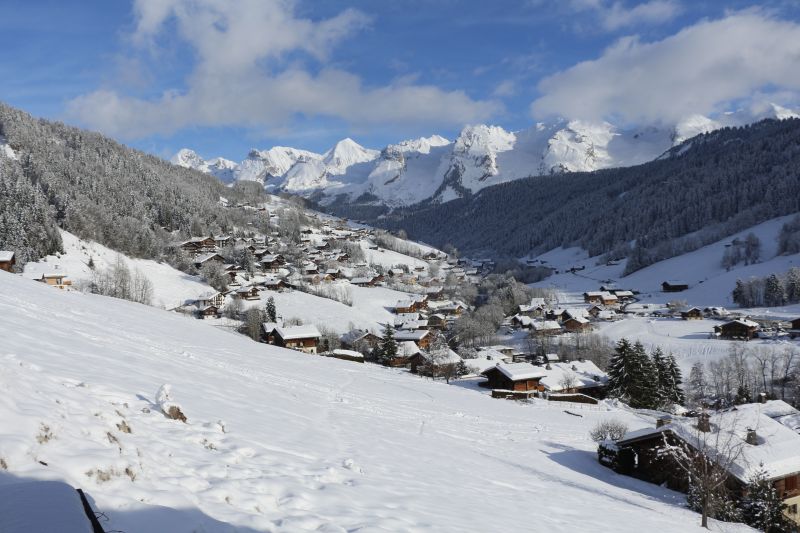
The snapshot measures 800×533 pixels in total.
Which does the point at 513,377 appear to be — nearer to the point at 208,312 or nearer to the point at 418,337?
the point at 418,337

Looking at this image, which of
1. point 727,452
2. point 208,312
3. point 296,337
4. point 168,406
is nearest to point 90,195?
point 208,312

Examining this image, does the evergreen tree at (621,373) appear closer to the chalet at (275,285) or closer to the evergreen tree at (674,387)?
the evergreen tree at (674,387)

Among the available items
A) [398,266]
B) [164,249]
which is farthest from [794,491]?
[398,266]

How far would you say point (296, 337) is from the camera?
57.6 meters

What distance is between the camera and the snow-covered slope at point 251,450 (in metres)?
6.05

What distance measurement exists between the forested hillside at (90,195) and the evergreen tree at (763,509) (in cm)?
8014

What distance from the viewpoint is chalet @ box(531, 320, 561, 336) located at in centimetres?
8447

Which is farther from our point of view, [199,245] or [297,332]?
[199,245]

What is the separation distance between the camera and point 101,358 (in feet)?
46.1

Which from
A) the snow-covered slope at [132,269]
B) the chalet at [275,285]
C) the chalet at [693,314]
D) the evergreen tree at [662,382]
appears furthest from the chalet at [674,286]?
the snow-covered slope at [132,269]

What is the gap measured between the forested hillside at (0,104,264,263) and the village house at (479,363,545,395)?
6284 cm

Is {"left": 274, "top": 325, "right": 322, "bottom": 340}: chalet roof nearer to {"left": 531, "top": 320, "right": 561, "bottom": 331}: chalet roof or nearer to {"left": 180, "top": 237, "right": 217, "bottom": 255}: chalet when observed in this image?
{"left": 531, "top": 320, "right": 561, "bottom": 331}: chalet roof

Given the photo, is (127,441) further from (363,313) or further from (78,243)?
(78,243)

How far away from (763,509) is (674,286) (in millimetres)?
118921
